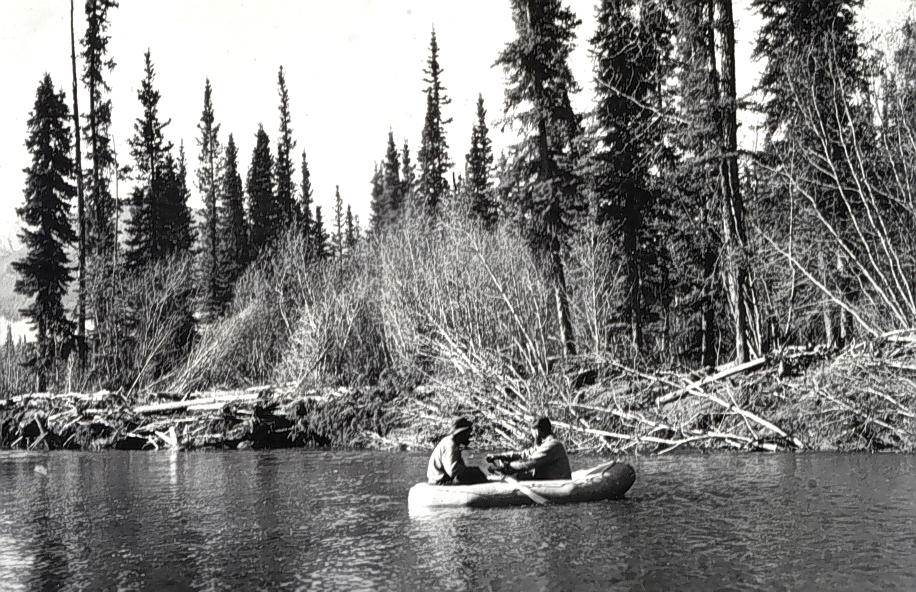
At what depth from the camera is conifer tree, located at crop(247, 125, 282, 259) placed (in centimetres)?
6538

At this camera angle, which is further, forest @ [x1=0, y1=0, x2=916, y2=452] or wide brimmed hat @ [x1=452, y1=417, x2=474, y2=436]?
forest @ [x1=0, y1=0, x2=916, y2=452]

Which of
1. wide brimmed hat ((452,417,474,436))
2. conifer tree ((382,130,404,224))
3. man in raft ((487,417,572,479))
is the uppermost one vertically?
conifer tree ((382,130,404,224))

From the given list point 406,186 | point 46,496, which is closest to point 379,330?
point 46,496

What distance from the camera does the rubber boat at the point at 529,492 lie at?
13.6 metres

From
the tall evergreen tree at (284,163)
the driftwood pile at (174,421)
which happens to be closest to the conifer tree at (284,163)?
the tall evergreen tree at (284,163)

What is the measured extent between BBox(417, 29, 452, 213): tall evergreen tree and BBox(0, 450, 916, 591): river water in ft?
150

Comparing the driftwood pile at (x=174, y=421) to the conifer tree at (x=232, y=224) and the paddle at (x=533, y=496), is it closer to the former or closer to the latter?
the paddle at (x=533, y=496)

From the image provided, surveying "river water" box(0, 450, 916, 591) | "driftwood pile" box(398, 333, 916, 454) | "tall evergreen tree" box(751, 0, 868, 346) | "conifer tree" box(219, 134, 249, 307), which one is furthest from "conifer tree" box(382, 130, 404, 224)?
"river water" box(0, 450, 916, 591)

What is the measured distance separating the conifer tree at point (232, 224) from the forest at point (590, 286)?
36.0 feet

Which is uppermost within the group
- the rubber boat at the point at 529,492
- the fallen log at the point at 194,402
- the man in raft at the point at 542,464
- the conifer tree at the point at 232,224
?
the conifer tree at the point at 232,224

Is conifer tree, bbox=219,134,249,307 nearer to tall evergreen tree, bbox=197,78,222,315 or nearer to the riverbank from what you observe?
tall evergreen tree, bbox=197,78,222,315

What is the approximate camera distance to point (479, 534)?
38.6ft

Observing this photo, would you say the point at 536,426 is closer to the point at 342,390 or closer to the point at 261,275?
the point at 342,390

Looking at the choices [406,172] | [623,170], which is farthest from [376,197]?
[623,170]
